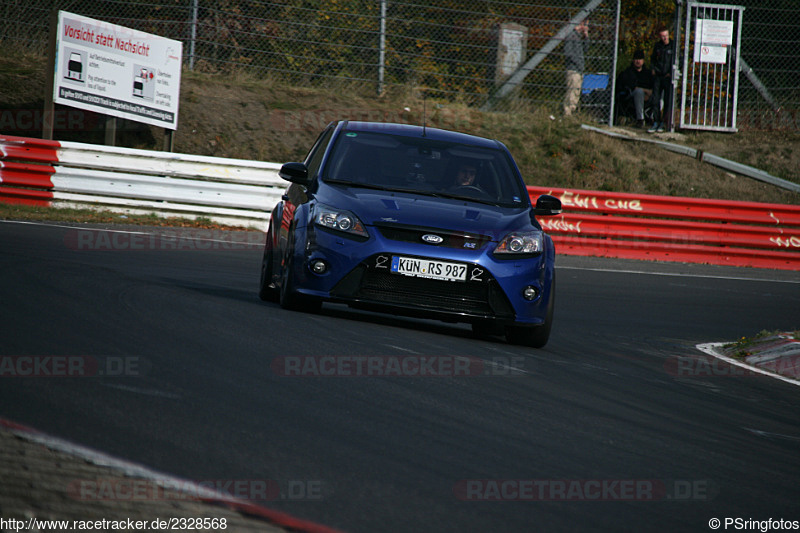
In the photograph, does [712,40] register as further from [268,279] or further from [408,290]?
[408,290]

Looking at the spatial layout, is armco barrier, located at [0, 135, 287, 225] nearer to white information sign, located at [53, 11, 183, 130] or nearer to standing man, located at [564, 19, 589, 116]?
white information sign, located at [53, 11, 183, 130]

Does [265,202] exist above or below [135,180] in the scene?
below

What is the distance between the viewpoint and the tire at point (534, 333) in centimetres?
816

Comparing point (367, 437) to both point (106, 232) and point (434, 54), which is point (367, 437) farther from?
point (434, 54)

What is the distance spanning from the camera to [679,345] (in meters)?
10.2

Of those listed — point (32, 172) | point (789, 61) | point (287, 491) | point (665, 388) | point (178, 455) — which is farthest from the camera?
point (789, 61)

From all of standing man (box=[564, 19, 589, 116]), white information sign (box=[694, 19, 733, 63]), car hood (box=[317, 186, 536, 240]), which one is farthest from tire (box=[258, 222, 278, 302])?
white information sign (box=[694, 19, 733, 63])

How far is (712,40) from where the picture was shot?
24297 millimetres

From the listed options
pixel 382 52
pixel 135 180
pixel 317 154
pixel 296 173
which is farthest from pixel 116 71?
pixel 296 173

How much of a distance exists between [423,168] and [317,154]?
3.20 feet

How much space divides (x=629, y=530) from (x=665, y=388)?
3.54m

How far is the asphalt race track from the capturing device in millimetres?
4176

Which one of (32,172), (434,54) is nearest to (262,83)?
(434,54)

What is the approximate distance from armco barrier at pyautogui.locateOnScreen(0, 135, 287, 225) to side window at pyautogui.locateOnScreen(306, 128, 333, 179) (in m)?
8.71
